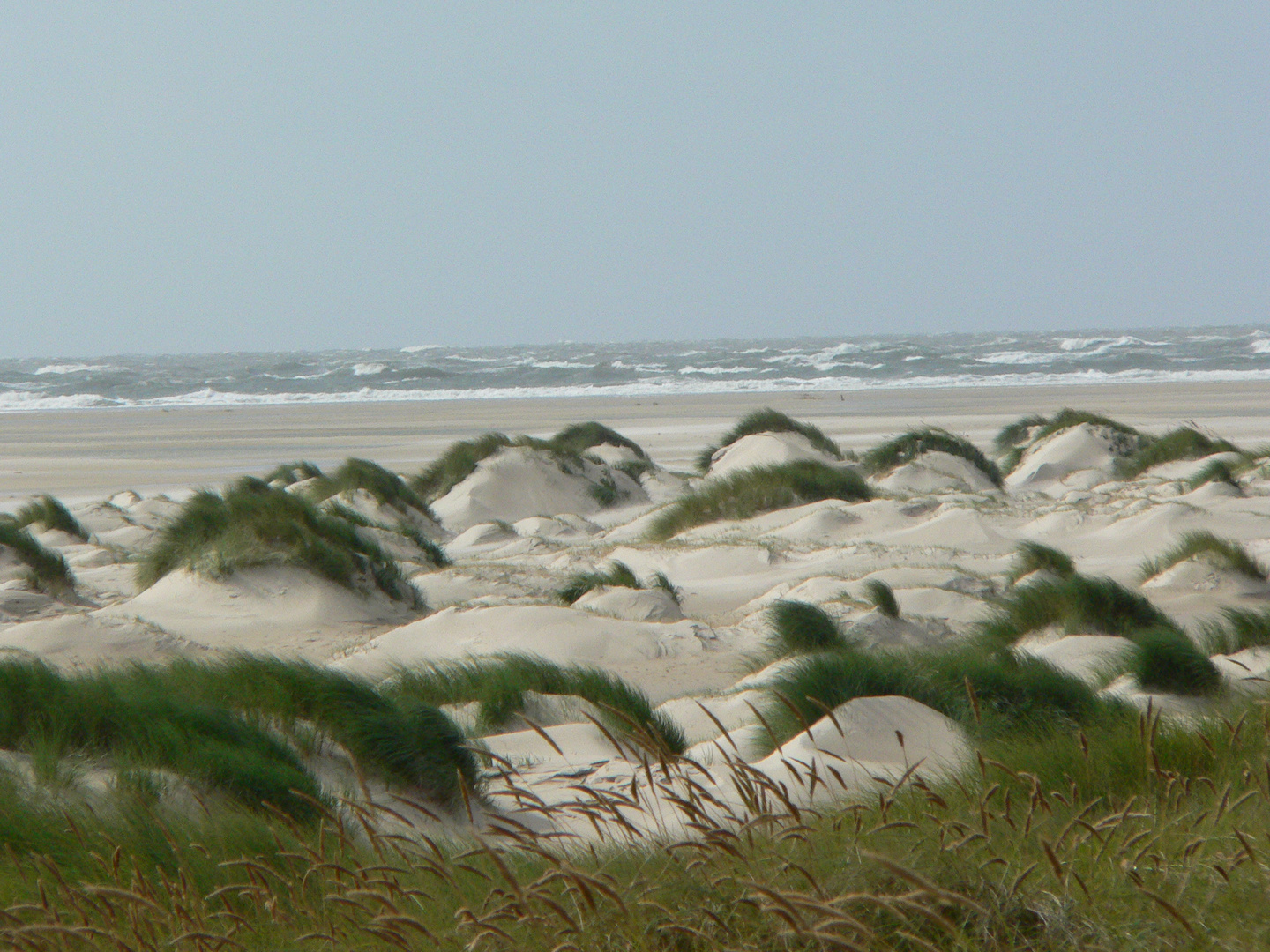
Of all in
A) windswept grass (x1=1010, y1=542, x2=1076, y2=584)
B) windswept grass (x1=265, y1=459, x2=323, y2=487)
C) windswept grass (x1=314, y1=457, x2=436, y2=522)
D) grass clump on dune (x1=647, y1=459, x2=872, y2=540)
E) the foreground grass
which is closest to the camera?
the foreground grass

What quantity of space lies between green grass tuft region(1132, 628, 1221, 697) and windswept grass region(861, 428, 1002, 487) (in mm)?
8341

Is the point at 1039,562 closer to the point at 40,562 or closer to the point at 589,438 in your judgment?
the point at 40,562

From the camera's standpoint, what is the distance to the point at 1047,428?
14625 mm

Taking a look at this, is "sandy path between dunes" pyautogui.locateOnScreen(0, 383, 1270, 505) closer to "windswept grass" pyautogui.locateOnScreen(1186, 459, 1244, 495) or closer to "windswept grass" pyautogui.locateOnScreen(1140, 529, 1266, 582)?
"windswept grass" pyautogui.locateOnScreen(1186, 459, 1244, 495)

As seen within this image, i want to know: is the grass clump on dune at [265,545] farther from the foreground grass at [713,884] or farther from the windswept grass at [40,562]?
the foreground grass at [713,884]

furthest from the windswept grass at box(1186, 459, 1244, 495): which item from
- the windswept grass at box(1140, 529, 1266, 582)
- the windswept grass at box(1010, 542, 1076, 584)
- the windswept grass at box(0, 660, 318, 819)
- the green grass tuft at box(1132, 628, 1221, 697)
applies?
the windswept grass at box(0, 660, 318, 819)

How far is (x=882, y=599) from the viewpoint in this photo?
19.7ft

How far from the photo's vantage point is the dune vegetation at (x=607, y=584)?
6832 mm

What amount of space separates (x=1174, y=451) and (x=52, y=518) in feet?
38.4

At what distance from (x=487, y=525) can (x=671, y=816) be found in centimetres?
783

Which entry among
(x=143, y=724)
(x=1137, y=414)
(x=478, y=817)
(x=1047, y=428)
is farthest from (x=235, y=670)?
(x=1137, y=414)

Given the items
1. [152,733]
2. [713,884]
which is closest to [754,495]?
[152,733]

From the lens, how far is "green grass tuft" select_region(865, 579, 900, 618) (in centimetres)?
593

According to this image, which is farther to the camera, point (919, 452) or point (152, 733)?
point (919, 452)
